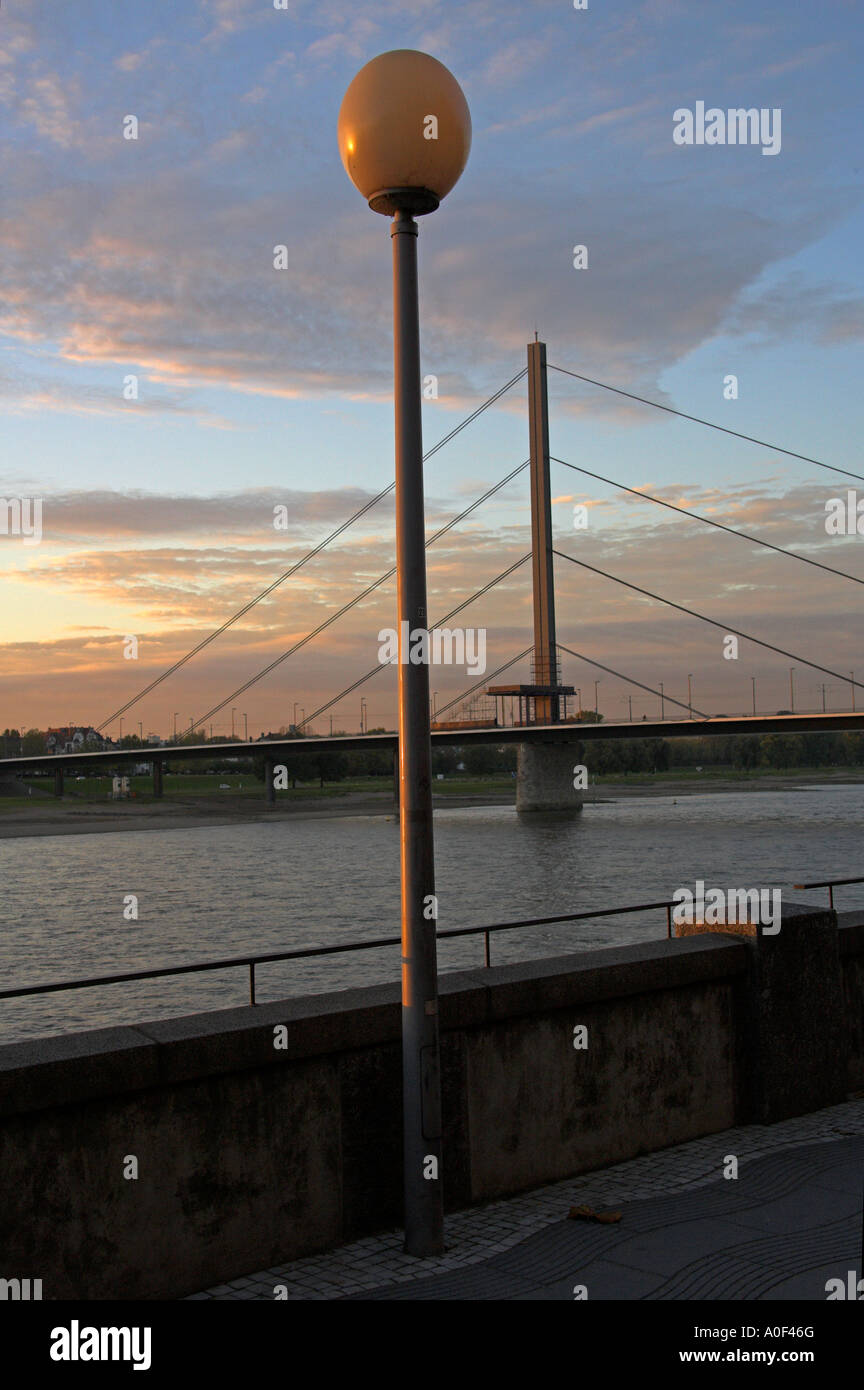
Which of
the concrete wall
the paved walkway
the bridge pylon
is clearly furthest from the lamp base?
the bridge pylon

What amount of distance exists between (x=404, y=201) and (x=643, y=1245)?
3.66m

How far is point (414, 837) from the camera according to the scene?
420 cm

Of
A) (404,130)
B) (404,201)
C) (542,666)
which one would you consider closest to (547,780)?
(542,666)

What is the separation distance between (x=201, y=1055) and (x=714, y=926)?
9.12ft

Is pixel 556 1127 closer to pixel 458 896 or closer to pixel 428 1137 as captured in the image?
pixel 428 1137

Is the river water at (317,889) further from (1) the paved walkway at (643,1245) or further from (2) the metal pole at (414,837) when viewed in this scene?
(2) the metal pole at (414,837)

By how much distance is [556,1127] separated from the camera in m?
4.81

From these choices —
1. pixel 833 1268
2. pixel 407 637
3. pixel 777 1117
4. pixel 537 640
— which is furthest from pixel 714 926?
pixel 537 640

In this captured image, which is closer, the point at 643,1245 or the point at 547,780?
the point at 643,1245

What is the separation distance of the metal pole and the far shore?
194 feet

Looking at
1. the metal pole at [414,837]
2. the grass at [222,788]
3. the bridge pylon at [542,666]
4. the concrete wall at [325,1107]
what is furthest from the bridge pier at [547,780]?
the metal pole at [414,837]

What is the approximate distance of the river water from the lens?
1739 centimetres

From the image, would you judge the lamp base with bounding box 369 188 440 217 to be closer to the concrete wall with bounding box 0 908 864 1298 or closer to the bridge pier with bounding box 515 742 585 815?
the concrete wall with bounding box 0 908 864 1298

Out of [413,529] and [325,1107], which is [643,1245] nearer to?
[325,1107]
